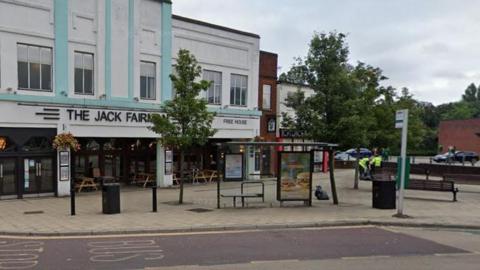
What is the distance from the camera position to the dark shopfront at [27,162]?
758 inches

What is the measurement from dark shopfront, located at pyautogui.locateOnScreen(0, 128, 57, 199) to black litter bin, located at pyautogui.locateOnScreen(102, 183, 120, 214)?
6342mm

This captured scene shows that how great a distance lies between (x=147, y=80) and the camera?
24.4m

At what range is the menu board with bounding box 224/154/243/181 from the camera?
1931cm

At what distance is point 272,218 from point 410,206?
6.24 meters

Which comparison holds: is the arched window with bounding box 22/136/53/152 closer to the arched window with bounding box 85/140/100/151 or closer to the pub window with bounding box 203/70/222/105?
the arched window with bounding box 85/140/100/151

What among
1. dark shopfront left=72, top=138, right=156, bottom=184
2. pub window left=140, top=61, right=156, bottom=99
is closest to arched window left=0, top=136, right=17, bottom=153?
dark shopfront left=72, top=138, right=156, bottom=184

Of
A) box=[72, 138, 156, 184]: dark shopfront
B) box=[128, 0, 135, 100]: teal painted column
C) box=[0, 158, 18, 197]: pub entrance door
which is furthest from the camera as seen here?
box=[72, 138, 156, 184]: dark shopfront

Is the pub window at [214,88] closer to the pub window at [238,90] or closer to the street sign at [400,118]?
the pub window at [238,90]

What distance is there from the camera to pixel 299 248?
10.4m

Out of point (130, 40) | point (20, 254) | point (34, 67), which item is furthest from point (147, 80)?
point (20, 254)

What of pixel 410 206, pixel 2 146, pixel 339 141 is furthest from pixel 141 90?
pixel 410 206

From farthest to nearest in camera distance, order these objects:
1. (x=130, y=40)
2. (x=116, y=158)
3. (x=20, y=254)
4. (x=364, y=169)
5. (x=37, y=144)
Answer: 1. (x=364, y=169)
2. (x=116, y=158)
3. (x=130, y=40)
4. (x=37, y=144)
5. (x=20, y=254)

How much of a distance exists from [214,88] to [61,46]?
9.21 m

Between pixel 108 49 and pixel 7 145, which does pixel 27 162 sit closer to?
pixel 7 145
